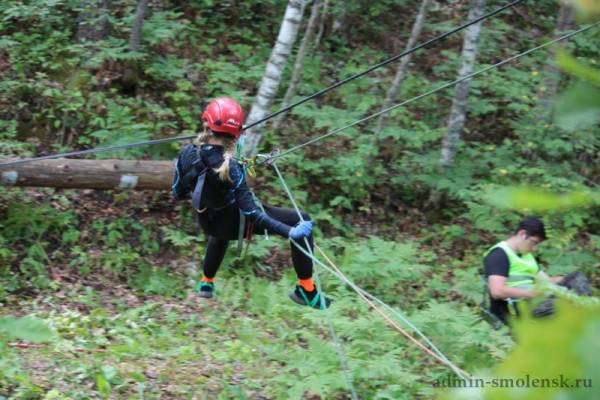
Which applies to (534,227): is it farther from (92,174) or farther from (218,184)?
(92,174)

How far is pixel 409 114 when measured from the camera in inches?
424

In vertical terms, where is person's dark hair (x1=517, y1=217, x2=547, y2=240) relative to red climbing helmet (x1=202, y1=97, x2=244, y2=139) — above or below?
below

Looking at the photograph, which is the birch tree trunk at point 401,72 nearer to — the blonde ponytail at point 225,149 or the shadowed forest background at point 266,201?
the shadowed forest background at point 266,201

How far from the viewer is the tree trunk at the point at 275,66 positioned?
8719 millimetres

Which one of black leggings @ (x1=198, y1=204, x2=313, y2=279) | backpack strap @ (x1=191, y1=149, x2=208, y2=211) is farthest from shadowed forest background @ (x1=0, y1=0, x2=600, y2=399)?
backpack strap @ (x1=191, y1=149, x2=208, y2=211)

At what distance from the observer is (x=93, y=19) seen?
9.84 m

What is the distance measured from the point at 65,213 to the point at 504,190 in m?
8.14

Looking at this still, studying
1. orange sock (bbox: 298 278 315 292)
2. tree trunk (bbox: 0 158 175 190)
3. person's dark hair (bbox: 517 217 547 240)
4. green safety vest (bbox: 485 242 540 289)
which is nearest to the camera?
orange sock (bbox: 298 278 315 292)

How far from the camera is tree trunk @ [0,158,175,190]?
25.4ft

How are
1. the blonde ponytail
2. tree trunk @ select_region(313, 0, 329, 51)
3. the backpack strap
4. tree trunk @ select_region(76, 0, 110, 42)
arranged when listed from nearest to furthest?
the blonde ponytail, the backpack strap, tree trunk @ select_region(76, 0, 110, 42), tree trunk @ select_region(313, 0, 329, 51)

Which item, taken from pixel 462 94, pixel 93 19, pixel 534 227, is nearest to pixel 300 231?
pixel 534 227

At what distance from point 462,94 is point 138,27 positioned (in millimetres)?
4767

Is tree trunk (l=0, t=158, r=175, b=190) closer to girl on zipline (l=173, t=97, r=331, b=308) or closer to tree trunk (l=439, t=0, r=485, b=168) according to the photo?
girl on zipline (l=173, t=97, r=331, b=308)

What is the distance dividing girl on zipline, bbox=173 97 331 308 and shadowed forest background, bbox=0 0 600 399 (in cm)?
116
